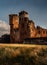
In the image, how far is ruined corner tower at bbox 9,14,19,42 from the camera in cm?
4746

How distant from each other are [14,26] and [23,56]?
3910 centimetres

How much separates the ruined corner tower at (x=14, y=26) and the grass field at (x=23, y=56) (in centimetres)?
3559

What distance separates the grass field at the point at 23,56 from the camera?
10461mm

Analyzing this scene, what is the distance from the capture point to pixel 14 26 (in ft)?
163

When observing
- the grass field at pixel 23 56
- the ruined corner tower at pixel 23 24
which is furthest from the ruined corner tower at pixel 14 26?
the grass field at pixel 23 56

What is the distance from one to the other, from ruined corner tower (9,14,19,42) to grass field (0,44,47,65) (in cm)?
3559

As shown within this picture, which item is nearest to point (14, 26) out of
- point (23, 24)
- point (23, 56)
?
point (23, 24)

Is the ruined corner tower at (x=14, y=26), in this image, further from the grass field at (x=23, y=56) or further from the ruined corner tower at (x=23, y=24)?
the grass field at (x=23, y=56)

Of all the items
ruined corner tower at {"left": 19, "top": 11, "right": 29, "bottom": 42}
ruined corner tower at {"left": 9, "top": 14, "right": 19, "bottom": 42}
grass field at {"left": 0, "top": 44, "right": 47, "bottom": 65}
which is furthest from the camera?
ruined corner tower at {"left": 9, "top": 14, "right": 19, "bottom": 42}

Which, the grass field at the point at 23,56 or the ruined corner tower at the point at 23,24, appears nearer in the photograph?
the grass field at the point at 23,56

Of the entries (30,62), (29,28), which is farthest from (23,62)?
(29,28)

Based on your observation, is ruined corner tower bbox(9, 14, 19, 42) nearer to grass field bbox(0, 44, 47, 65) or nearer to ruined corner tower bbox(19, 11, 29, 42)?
ruined corner tower bbox(19, 11, 29, 42)

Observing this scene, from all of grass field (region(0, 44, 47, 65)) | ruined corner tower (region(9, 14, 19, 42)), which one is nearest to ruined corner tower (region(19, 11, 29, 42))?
ruined corner tower (region(9, 14, 19, 42))

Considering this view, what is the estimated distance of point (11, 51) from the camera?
36.0 ft
